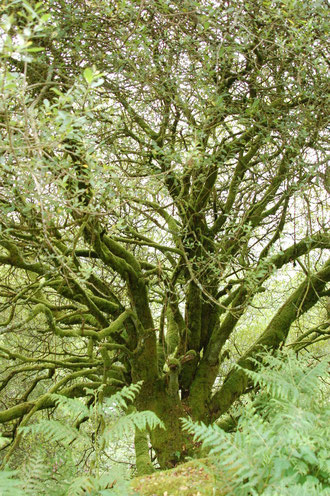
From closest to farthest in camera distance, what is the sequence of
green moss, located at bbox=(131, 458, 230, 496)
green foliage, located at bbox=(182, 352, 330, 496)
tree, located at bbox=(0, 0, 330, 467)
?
green foliage, located at bbox=(182, 352, 330, 496)
green moss, located at bbox=(131, 458, 230, 496)
tree, located at bbox=(0, 0, 330, 467)

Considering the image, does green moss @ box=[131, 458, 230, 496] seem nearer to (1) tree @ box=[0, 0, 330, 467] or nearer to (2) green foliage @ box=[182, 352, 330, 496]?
(2) green foliage @ box=[182, 352, 330, 496]

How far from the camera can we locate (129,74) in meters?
4.03

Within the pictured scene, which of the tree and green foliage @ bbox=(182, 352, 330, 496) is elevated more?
the tree

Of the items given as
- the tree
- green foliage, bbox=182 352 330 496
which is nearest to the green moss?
green foliage, bbox=182 352 330 496

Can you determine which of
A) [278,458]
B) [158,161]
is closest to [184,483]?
[278,458]

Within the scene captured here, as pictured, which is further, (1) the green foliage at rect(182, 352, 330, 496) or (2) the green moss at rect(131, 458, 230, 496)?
(2) the green moss at rect(131, 458, 230, 496)

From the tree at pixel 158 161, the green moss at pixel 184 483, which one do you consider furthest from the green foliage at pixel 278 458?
the tree at pixel 158 161

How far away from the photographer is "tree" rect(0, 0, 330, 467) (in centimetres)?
304

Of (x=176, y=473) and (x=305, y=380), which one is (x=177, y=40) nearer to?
(x=305, y=380)

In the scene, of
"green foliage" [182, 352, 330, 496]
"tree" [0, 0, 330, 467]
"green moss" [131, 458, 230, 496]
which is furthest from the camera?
"tree" [0, 0, 330, 467]

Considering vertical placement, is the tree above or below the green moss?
above

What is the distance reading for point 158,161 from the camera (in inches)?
177

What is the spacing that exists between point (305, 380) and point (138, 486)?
158 cm

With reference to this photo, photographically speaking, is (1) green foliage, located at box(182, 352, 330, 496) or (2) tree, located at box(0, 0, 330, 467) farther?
(2) tree, located at box(0, 0, 330, 467)
